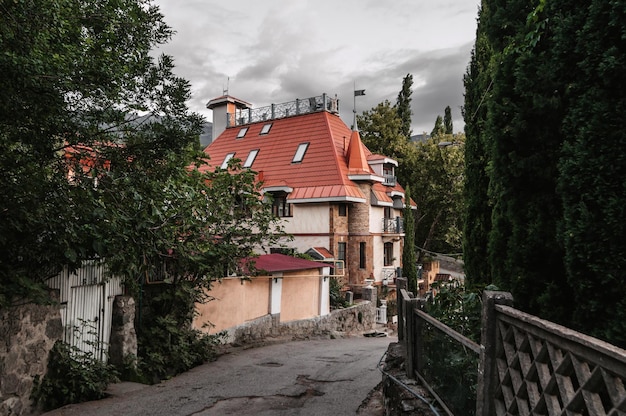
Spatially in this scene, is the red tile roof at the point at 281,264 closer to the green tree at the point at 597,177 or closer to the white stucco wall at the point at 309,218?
the white stucco wall at the point at 309,218

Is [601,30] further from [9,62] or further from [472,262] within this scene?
[9,62]

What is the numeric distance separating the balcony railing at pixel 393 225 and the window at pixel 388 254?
124 centimetres

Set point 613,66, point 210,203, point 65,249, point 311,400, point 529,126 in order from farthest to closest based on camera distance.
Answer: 1. point 210,203
2. point 311,400
3. point 65,249
4. point 529,126
5. point 613,66

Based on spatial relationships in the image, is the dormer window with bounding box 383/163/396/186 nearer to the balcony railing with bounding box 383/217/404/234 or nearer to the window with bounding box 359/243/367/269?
the balcony railing with bounding box 383/217/404/234

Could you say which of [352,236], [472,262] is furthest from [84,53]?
[352,236]

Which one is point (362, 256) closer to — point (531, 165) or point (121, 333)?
point (121, 333)

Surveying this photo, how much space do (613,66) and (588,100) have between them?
33 cm

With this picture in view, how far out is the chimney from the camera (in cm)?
3459

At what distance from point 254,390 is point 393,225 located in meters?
22.1

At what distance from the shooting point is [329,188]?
24.8 meters

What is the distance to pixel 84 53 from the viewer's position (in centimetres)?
632

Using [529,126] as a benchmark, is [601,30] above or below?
above

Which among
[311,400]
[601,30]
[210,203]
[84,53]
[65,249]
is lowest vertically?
[311,400]

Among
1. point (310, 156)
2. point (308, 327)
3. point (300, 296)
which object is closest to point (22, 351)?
point (300, 296)
